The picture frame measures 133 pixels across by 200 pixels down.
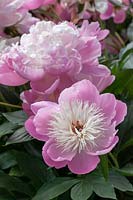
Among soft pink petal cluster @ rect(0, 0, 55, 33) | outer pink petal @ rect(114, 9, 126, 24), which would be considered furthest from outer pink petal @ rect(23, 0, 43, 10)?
outer pink petal @ rect(114, 9, 126, 24)

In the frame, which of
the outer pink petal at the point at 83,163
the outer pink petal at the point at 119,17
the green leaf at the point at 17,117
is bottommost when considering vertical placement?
the outer pink petal at the point at 119,17

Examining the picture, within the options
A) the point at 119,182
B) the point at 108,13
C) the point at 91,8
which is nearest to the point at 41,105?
the point at 119,182

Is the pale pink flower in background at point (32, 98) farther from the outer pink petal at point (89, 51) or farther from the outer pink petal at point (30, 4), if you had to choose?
the outer pink petal at point (30, 4)

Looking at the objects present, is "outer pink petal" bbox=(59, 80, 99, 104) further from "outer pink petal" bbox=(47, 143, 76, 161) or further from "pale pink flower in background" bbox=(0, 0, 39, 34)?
"pale pink flower in background" bbox=(0, 0, 39, 34)

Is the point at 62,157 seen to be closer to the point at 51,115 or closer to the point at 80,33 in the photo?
the point at 51,115

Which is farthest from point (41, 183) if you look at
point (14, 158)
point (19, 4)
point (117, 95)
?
point (19, 4)

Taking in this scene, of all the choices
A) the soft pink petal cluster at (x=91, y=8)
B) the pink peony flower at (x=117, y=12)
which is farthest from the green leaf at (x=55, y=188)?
the pink peony flower at (x=117, y=12)

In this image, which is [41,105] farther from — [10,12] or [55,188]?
[10,12]
